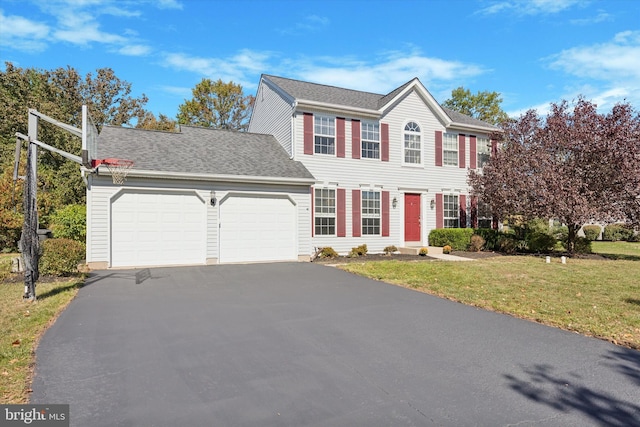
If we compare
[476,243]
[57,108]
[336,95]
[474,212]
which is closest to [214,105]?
[57,108]

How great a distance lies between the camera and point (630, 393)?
3254 millimetres

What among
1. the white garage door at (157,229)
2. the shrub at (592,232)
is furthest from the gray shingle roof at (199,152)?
the shrub at (592,232)

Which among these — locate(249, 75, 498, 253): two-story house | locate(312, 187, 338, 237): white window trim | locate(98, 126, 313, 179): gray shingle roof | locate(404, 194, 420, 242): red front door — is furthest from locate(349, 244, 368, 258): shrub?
locate(98, 126, 313, 179): gray shingle roof

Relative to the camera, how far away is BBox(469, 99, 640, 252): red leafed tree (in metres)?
13.1

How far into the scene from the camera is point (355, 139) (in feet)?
50.7

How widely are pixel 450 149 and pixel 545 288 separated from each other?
10.4m

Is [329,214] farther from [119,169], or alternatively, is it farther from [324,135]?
[119,169]

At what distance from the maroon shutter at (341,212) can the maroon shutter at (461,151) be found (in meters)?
6.31

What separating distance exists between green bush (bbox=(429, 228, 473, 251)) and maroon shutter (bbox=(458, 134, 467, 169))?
317cm

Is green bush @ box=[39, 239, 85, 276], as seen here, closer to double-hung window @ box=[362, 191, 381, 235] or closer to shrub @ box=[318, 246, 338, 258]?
shrub @ box=[318, 246, 338, 258]

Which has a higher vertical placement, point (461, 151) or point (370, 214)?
point (461, 151)

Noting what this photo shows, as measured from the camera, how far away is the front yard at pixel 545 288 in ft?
18.0

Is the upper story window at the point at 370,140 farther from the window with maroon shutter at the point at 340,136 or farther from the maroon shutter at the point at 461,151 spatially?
the maroon shutter at the point at 461,151

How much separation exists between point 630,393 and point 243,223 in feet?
35.8
